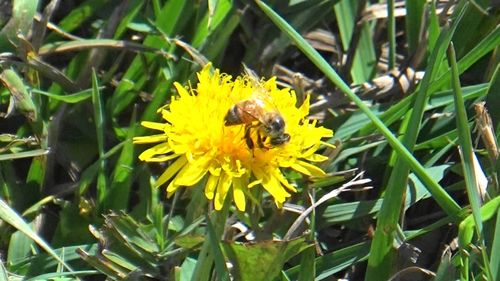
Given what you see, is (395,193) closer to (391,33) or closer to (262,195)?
(262,195)

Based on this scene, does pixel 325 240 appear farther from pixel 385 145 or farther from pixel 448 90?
pixel 448 90

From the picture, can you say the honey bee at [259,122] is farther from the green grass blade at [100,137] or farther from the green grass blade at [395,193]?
the green grass blade at [100,137]

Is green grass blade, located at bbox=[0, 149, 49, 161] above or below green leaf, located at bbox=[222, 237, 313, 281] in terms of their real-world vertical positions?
above

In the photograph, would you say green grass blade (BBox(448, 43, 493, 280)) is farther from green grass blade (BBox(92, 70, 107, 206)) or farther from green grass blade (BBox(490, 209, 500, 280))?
green grass blade (BBox(92, 70, 107, 206))

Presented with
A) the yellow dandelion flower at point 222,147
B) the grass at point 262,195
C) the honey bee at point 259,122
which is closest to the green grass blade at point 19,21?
the grass at point 262,195

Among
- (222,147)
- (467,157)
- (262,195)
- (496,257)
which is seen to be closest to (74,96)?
(262,195)

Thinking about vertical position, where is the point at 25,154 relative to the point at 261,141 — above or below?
below

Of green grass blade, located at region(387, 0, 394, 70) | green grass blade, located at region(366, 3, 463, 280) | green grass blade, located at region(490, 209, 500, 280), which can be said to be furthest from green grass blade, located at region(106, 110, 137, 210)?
green grass blade, located at region(490, 209, 500, 280)
